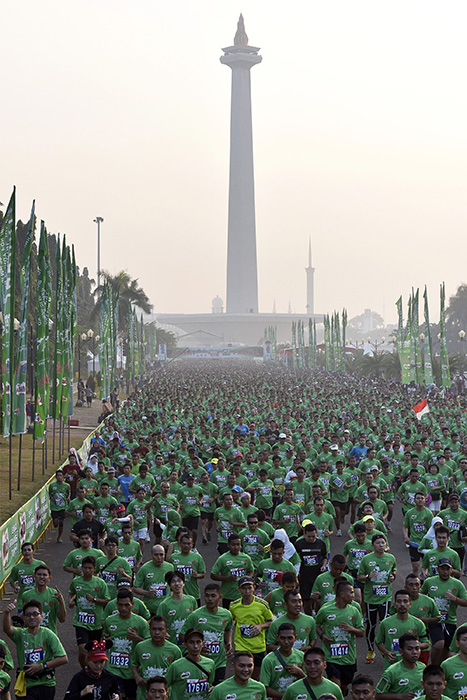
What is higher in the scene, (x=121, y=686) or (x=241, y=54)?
(x=241, y=54)

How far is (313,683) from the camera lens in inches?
254

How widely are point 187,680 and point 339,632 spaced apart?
1.71m

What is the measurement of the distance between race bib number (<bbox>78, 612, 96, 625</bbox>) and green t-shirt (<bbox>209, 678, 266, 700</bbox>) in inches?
120

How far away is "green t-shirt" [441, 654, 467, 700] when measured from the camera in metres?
6.82

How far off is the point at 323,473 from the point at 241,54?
176659mm

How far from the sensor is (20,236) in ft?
167

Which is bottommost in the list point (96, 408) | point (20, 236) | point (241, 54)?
point (96, 408)

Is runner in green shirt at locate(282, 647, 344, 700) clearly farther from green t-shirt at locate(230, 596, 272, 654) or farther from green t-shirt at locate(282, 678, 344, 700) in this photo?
green t-shirt at locate(230, 596, 272, 654)

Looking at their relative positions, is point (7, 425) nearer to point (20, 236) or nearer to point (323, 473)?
point (323, 473)

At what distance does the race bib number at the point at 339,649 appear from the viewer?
26.3ft

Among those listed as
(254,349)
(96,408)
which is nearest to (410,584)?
(96,408)

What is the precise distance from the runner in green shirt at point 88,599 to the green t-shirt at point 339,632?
7.53ft

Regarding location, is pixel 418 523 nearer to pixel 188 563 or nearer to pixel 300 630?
pixel 188 563

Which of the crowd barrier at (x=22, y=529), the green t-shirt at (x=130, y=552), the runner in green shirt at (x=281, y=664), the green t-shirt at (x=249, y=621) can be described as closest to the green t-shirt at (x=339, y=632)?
the green t-shirt at (x=249, y=621)
